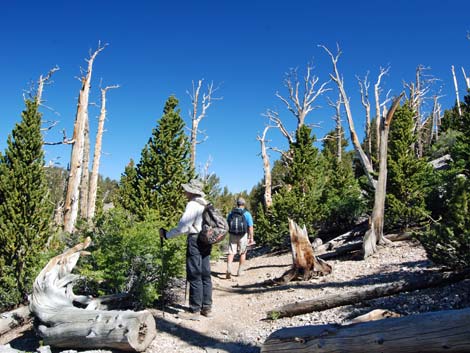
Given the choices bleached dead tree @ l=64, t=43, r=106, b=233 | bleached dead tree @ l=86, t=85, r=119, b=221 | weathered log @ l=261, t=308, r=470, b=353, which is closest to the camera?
weathered log @ l=261, t=308, r=470, b=353

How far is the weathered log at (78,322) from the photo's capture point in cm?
421

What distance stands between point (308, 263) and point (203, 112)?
1828 cm

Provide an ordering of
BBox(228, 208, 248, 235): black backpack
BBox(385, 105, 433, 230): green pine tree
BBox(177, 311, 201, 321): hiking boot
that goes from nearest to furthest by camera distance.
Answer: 1. BBox(177, 311, 201, 321): hiking boot
2. BBox(228, 208, 248, 235): black backpack
3. BBox(385, 105, 433, 230): green pine tree

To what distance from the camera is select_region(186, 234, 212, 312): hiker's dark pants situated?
524 cm

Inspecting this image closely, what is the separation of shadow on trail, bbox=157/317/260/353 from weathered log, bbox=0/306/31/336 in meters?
2.84

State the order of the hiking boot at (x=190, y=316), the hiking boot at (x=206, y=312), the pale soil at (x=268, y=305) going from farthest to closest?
the hiking boot at (x=206, y=312)
the hiking boot at (x=190, y=316)
the pale soil at (x=268, y=305)

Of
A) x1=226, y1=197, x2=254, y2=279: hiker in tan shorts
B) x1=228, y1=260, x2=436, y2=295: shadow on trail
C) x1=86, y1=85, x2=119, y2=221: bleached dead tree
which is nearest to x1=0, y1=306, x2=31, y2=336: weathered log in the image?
x1=228, y1=260, x2=436, y2=295: shadow on trail

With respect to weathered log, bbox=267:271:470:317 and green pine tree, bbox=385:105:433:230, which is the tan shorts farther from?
green pine tree, bbox=385:105:433:230

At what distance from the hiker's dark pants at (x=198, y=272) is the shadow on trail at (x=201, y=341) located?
46 centimetres

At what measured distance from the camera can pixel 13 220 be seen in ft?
29.3

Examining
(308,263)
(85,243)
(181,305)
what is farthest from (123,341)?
(308,263)

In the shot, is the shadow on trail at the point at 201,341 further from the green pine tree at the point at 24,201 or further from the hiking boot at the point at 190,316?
the green pine tree at the point at 24,201

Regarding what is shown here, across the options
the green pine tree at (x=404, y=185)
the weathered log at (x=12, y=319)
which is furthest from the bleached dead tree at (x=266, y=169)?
the weathered log at (x=12, y=319)

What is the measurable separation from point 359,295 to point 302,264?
244 cm
